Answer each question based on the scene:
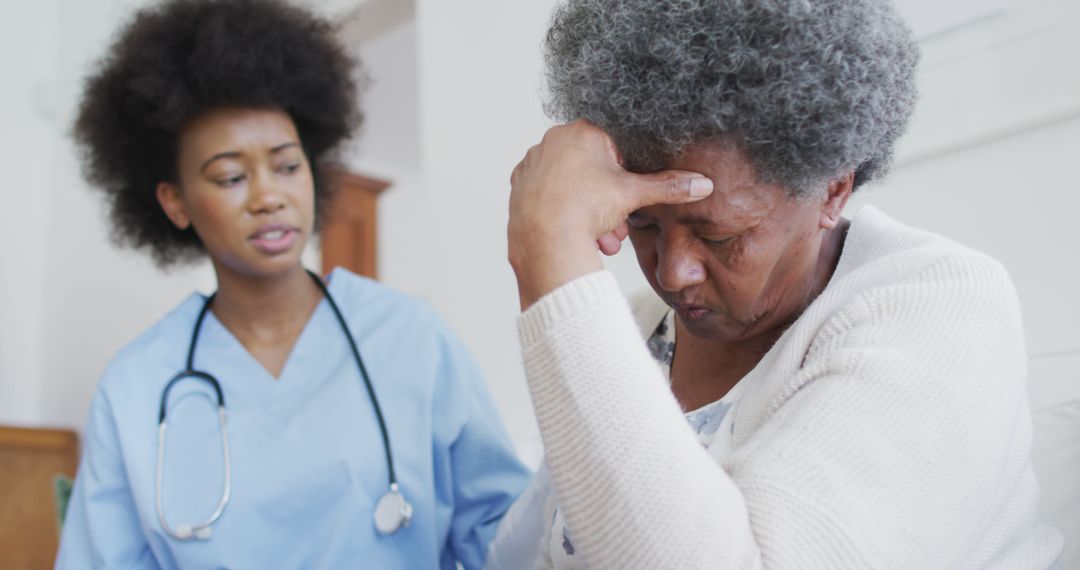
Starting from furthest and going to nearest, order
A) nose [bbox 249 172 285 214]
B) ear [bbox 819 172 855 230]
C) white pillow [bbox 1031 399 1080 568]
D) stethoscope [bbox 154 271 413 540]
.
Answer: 1. nose [bbox 249 172 285 214]
2. stethoscope [bbox 154 271 413 540]
3. white pillow [bbox 1031 399 1080 568]
4. ear [bbox 819 172 855 230]

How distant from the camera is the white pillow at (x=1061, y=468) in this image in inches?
37.6

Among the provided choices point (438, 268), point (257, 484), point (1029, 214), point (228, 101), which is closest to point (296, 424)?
point (257, 484)

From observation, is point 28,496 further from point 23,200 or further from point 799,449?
point 799,449

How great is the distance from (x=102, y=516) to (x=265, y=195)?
21.3 inches

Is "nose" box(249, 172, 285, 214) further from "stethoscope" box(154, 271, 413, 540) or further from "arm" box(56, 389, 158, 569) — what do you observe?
"arm" box(56, 389, 158, 569)

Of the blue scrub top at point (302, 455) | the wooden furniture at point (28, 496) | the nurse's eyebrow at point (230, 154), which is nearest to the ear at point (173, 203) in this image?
the nurse's eyebrow at point (230, 154)

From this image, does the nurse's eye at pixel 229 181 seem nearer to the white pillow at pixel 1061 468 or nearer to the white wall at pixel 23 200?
the white pillow at pixel 1061 468

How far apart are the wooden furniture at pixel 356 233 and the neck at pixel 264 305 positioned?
2174 millimetres

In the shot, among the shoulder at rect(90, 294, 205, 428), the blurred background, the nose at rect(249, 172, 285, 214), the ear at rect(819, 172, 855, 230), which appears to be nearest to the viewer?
the ear at rect(819, 172, 855, 230)

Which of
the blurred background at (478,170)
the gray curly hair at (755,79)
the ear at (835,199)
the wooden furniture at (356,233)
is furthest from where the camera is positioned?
the wooden furniture at (356,233)

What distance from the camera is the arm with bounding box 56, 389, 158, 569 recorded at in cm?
136

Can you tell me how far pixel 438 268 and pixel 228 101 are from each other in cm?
63

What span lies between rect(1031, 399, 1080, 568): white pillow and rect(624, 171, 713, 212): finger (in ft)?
1.67

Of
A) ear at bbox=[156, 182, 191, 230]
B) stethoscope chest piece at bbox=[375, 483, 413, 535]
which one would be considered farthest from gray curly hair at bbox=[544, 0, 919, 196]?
ear at bbox=[156, 182, 191, 230]
